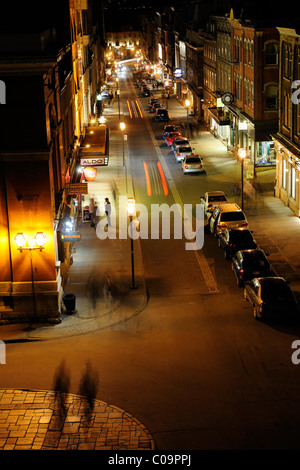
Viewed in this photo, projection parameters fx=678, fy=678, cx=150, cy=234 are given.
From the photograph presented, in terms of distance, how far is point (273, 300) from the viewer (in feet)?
80.1

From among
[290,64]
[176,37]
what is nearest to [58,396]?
[290,64]

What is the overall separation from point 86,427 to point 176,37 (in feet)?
327

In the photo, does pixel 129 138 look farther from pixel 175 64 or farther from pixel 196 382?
pixel 196 382

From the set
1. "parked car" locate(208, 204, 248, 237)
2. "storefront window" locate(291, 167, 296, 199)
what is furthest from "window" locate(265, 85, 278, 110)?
"parked car" locate(208, 204, 248, 237)

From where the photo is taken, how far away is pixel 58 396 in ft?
63.5

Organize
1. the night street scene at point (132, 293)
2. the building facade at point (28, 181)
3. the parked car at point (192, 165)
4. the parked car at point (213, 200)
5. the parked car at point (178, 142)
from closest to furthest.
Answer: the night street scene at point (132, 293) < the building facade at point (28, 181) < the parked car at point (213, 200) < the parked car at point (192, 165) < the parked car at point (178, 142)

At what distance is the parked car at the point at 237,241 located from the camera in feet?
105

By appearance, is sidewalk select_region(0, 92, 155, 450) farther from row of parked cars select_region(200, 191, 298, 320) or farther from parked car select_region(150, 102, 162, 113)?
parked car select_region(150, 102, 162, 113)

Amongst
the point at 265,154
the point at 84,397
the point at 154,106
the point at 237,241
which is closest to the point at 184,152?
the point at 265,154

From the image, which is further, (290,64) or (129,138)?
(129,138)

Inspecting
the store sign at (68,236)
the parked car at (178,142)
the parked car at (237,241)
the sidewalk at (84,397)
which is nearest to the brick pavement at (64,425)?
the sidewalk at (84,397)

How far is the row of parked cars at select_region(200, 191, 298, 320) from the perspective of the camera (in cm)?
2436

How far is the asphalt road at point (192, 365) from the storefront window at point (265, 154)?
21.7m

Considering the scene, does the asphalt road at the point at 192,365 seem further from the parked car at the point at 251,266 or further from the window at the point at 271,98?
the window at the point at 271,98
